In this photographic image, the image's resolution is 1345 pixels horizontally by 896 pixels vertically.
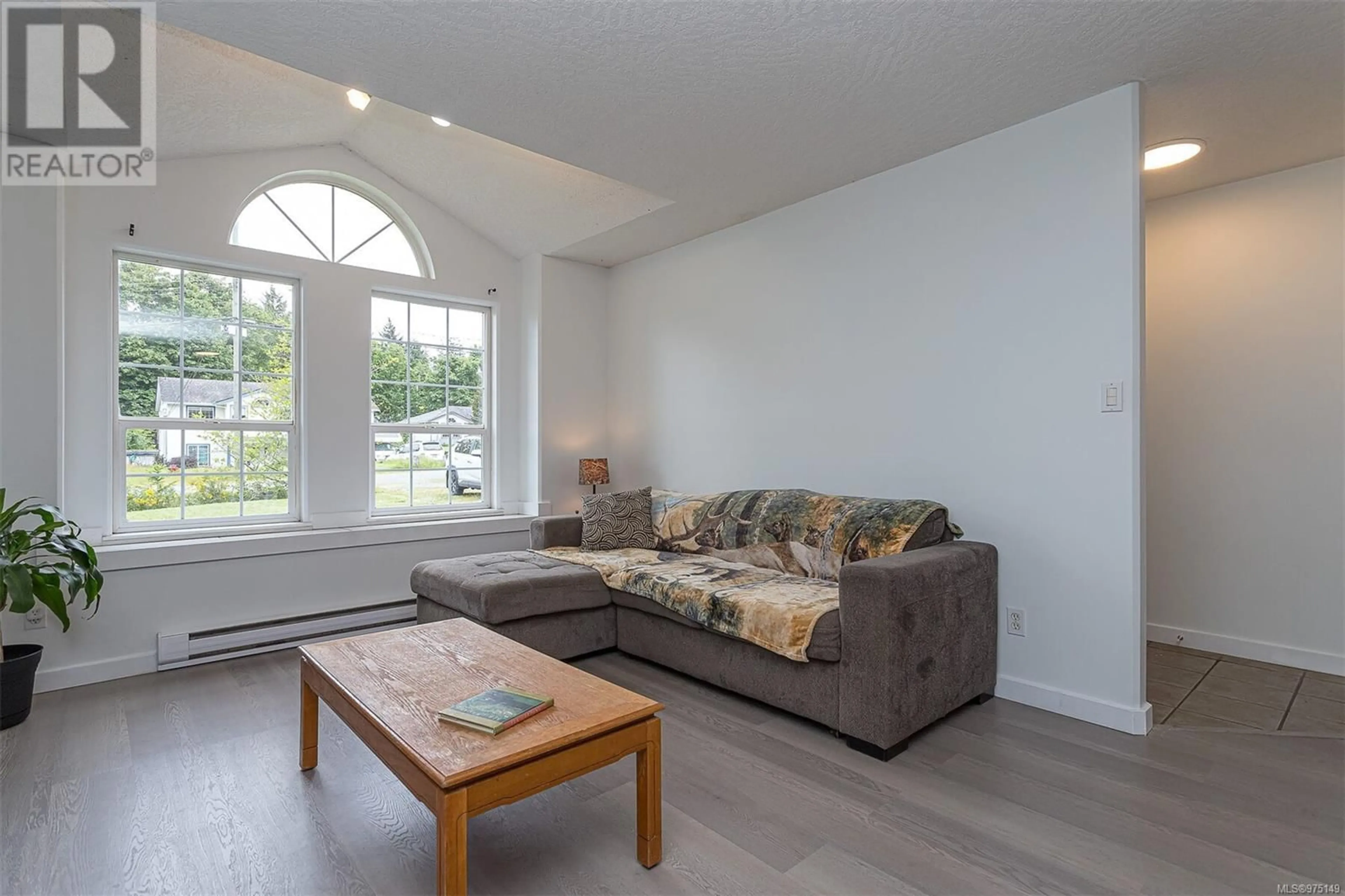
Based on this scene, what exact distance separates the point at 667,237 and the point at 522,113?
5.68ft

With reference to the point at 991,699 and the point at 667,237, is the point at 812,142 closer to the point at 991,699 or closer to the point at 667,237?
the point at 667,237

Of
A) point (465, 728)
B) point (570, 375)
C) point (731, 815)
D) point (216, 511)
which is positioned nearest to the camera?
point (465, 728)

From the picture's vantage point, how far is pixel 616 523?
4.05 meters

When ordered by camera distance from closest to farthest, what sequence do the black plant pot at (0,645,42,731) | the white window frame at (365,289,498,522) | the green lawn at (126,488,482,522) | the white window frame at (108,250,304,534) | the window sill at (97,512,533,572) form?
1. the black plant pot at (0,645,42,731)
2. the window sill at (97,512,533,572)
3. the white window frame at (108,250,304,534)
4. the green lawn at (126,488,482,522)
5. the white window frame at (365,289,498,522)

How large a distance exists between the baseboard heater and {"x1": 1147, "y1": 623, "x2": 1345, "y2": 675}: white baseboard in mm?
4380

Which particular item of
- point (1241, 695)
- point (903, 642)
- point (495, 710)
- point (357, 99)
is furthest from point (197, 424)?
point (1241, 695)

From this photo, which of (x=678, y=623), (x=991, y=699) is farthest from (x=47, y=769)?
(x=991, y=699)

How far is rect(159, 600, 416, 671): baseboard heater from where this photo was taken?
3234 millimetres

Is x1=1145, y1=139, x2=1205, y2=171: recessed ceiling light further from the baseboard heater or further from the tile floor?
the baseboard heater

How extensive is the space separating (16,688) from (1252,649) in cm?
561

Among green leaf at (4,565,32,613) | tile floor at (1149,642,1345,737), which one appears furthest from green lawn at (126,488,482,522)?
tile floor at (1149,642,1345,737)

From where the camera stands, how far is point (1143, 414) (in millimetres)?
2529

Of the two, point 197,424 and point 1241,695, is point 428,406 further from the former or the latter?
point 1241,695

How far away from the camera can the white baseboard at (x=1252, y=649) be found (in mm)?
3084
